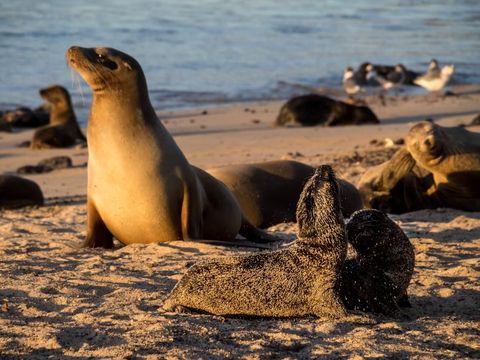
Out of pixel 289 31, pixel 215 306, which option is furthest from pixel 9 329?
pixel 289 31

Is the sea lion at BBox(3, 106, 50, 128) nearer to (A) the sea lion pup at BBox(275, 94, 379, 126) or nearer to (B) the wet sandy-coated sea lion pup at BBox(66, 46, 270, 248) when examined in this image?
(A) the sea lion pup at BBox(275, 94, 379, 126)

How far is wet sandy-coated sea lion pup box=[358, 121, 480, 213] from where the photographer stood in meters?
9.01

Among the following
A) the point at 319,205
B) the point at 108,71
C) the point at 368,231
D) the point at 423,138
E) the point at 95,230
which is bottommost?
the point at 95,230

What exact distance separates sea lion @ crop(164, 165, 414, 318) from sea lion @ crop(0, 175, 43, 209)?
17.4ft

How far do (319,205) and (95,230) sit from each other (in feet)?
8.62

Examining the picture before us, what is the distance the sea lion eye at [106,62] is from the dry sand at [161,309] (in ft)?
3.96

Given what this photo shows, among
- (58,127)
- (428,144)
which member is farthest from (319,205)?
(58,127)

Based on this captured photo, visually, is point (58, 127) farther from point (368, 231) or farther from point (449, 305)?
point (449, 305)

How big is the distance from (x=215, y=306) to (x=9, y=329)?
90 centimetres

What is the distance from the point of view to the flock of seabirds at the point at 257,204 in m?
4.51

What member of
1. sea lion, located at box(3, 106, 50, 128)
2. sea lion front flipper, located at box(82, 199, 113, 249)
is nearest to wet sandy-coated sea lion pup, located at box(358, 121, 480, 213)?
sea lion front flipper, located at box(82, 199, 113, 249)

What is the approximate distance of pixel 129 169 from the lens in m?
6.57

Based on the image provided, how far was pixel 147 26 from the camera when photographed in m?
30.8

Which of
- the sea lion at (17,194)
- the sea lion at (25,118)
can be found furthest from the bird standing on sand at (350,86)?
the sea lion at (17,194)
